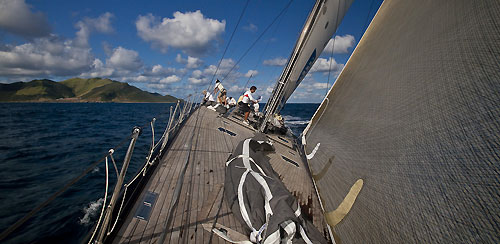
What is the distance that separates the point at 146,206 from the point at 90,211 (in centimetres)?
267

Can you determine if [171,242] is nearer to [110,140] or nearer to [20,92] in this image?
[110,140]

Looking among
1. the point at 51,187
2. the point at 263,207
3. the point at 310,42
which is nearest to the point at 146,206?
the point at 263,207

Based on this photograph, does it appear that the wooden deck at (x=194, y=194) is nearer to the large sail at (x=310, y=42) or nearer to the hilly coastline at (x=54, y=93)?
the large sail at (x=310, y=42)

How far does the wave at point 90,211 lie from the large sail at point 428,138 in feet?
14.0

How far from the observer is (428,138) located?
4.01 feet

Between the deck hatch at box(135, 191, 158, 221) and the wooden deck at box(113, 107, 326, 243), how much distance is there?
16mm

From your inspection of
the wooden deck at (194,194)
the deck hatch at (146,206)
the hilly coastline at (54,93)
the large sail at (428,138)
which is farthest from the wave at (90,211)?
the hilly coastline at (54,93)

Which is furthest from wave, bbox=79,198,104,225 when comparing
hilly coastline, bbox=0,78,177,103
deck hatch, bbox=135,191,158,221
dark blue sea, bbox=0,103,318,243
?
hilly coastline, bbox=0,78,177,103

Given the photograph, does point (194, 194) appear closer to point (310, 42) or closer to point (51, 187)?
point (51, 187)

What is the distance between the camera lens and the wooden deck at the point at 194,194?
1961mm

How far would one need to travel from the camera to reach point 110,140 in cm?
1014

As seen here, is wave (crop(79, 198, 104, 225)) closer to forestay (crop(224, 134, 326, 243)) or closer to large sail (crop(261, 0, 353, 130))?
forestay (crop(224, 134, 326, 243))

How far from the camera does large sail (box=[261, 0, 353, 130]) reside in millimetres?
5047

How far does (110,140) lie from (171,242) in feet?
34.9
